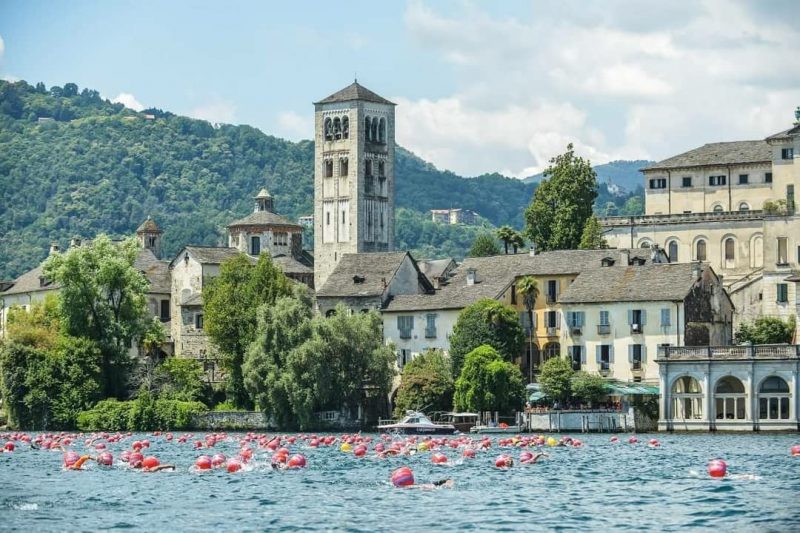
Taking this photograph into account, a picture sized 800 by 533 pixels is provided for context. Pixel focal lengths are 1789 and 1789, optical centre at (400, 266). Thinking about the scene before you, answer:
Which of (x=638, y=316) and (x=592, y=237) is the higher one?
(x=592, y=237)

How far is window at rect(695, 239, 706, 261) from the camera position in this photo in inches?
5664

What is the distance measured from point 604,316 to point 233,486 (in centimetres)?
4978

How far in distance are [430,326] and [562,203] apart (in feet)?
96.8

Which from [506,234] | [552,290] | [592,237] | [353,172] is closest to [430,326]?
[552,290]

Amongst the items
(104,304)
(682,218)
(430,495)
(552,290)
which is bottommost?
(430,495)

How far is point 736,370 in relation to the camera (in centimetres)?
10188

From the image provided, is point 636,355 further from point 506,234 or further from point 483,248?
point 483,248

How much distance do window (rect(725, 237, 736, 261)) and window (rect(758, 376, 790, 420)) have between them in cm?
4183

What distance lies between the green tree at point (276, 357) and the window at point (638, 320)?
793 inches

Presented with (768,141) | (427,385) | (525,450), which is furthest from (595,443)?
(768,141)

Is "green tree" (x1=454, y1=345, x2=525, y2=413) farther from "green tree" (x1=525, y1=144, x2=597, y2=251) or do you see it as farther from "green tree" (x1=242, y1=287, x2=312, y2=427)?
"green tree" (x1=525, y1=144, x2=597, y2=251)

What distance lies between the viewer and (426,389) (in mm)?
111438

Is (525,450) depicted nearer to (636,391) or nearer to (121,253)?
(636,391)

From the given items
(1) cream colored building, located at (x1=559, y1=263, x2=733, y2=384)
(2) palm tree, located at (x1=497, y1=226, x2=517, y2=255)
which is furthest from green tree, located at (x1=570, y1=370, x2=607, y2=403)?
(2) palm tree, located at (x1=497, y1=226, x2=517, y2=255)
